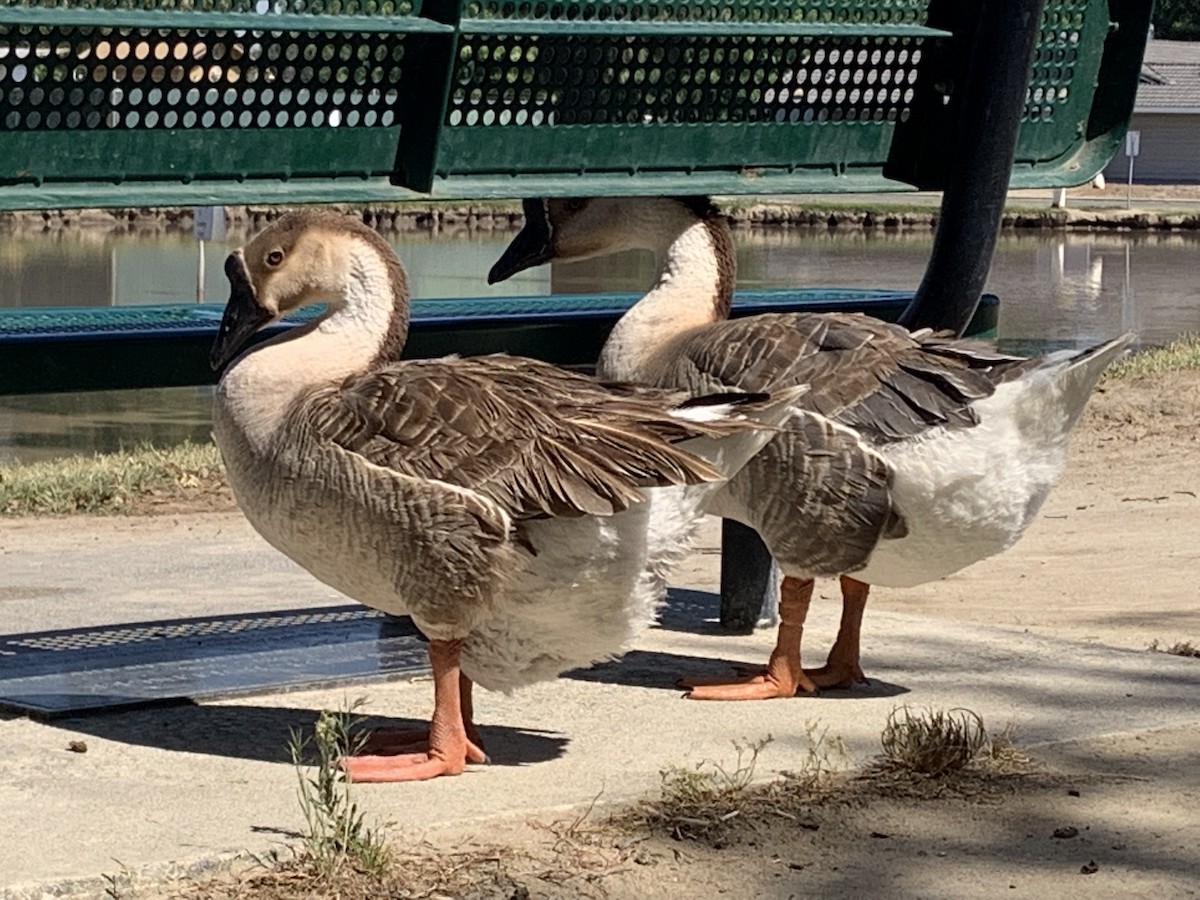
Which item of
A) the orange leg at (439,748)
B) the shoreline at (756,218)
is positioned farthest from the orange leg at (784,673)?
the shoreline at (756,218)

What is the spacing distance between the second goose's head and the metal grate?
979mm

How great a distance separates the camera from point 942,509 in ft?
18.0

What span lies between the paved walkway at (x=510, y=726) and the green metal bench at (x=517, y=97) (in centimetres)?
132

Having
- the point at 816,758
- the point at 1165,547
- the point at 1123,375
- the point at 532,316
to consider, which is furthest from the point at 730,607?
the point at 1123,375

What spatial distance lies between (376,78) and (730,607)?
2.28 meters

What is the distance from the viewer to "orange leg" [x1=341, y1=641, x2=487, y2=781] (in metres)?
4.66

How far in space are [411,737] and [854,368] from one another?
5.10ft

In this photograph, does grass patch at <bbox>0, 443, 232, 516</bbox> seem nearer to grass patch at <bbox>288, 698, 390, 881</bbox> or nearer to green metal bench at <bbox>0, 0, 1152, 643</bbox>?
green metal bench at <bbox>0, 0, 1152, 643</bbox>

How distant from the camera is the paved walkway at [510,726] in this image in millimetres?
4234

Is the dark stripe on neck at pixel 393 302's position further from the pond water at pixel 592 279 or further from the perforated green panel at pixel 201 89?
the pond water at pixel 592 279

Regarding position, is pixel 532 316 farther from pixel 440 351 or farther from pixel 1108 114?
pixel 1108 114

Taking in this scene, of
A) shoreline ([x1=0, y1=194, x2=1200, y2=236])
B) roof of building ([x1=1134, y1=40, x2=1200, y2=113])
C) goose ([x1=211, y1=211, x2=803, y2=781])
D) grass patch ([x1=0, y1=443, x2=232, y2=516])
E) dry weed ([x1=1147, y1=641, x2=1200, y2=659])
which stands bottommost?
shoreline ([x1=0, y1=194, x2=1200, y2=236])

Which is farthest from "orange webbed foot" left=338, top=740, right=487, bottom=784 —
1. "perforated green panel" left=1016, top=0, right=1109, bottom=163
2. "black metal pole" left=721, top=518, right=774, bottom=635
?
"perforated green panel" left=1016, top=0, right=1109, bottom=163

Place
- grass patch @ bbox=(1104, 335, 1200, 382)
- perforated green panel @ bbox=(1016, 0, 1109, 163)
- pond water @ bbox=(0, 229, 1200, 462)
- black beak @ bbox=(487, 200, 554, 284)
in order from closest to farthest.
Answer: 1. black beak @ bbox=(487, 200, 554, 284)
2. perforated green panel @ bbox=(1016, 0, 1109, 163)
3. grass patch @ bbox=(1104, 335, 1200, 382)
4. pond water @ bbox=(0, 229, 1200, 462)
